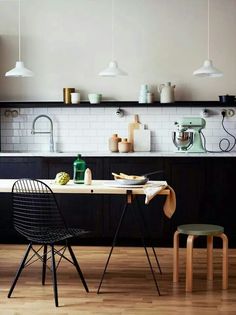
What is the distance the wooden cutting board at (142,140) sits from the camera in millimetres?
7121

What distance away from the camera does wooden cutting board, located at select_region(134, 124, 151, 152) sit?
712 centimetres

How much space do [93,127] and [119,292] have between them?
2803 mm

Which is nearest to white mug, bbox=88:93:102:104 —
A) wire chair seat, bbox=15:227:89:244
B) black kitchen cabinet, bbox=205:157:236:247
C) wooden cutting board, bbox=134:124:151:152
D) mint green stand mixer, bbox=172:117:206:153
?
wooden cutting board, bbox=134:124:151:152

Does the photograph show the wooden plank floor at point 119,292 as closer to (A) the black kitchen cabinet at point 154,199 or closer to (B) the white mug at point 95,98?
(A) the black kitchen cabinet at point 154,199

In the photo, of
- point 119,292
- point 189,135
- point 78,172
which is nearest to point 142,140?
point 189,135

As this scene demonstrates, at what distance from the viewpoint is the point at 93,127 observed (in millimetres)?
7230

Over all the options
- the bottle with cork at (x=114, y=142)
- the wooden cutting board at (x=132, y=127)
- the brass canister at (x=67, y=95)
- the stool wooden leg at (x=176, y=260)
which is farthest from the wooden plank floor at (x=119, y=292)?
the brass canister at (x=67, y=95)

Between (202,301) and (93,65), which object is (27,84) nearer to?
(93,65)

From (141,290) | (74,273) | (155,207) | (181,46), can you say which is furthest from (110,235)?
(181,46)

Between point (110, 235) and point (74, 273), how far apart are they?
4.25 ft

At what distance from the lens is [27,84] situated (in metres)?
7.22

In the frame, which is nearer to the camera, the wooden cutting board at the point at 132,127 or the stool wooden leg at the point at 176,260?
the stool wooden leg at the point at 176,260

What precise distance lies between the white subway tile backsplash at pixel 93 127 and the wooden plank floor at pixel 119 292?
1664 millimetres

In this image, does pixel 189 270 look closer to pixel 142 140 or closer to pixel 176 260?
pixel 176 260
